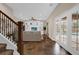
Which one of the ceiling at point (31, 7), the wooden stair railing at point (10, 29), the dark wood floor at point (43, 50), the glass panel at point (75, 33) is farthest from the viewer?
the ceiling at point (31, 7)

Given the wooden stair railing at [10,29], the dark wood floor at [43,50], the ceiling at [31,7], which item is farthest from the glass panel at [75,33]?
the ceiling at [31,7]

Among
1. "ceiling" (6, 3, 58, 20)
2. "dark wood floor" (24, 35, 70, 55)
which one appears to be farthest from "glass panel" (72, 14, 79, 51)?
"ceiling" (6, 3, 58, 20)

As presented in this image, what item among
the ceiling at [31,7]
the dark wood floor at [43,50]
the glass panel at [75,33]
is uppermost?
the ceiling at [31,7]

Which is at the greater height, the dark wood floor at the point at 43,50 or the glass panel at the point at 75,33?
the glass panel at the point at 75,33

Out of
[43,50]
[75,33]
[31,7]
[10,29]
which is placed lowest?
[43,50]

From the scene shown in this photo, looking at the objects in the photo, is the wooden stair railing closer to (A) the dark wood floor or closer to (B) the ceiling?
(A) the dark wood floor

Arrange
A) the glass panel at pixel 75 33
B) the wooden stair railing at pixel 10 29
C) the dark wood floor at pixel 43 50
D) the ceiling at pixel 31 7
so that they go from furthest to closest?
the ceiling at pixel 31 7
the dark wood floor at pixel 43 50
the glass panel at pixel 75 33
the wooden stair railing at pixel 10 29

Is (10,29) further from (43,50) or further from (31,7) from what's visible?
(31,7)

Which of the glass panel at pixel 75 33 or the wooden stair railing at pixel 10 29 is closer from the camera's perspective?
the wooden stair railing at pixel 10 29

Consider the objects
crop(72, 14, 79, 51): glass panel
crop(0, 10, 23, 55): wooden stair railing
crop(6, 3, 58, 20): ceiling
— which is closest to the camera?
crop(0, 10, 23, 55): wooden stair railing

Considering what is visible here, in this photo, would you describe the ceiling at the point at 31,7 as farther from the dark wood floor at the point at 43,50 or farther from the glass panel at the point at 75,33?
the glass panel at the point at 75,33

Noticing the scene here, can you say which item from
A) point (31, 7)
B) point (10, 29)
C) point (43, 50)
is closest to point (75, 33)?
point (43, 50)

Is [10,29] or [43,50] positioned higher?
[10,29]
